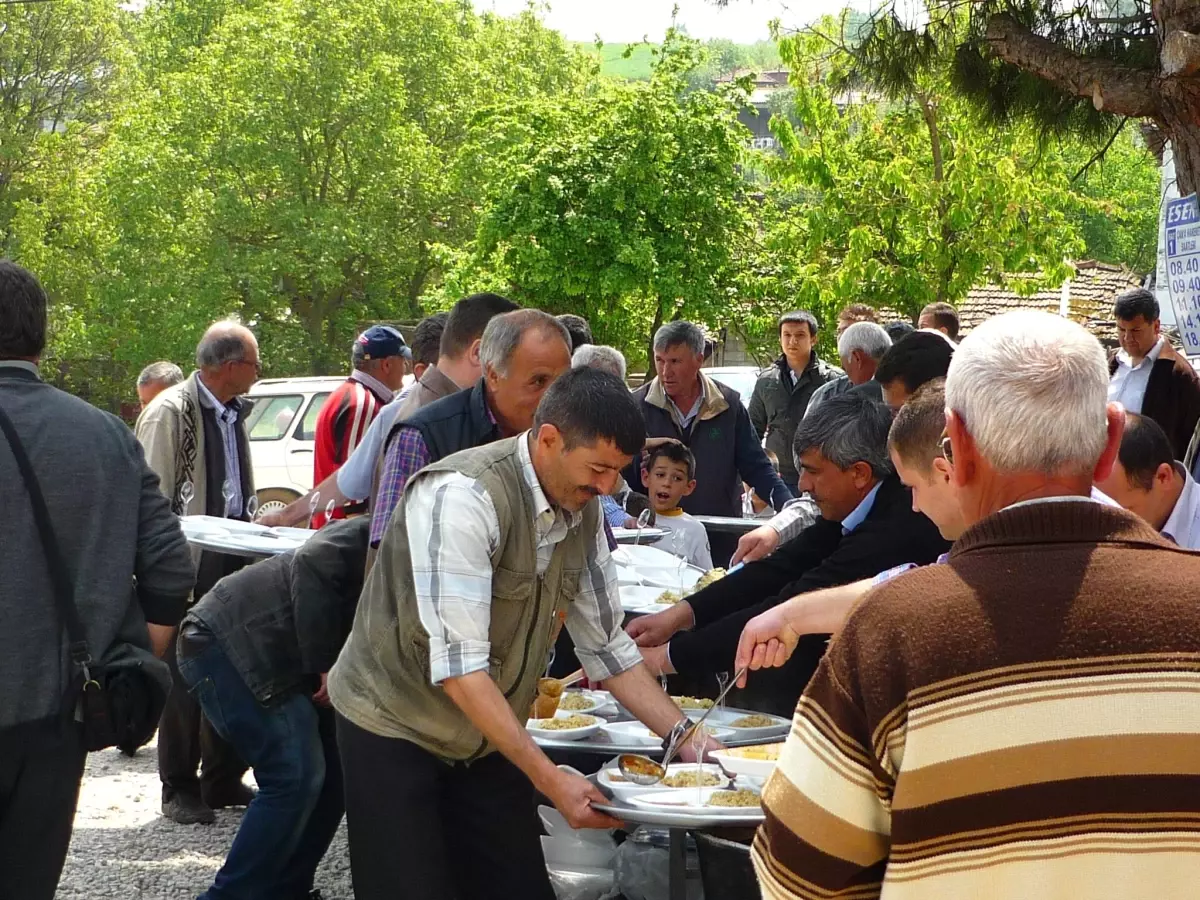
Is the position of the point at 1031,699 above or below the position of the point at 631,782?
above

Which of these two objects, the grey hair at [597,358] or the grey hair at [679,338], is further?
the grey hair at [679,338]

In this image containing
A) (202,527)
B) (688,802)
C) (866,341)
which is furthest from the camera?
(866,341)

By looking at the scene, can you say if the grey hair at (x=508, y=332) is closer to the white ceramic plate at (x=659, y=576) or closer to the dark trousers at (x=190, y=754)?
the white ceramic plate at (x=659, y=576)

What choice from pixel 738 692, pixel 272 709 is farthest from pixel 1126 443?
pixel 272 709

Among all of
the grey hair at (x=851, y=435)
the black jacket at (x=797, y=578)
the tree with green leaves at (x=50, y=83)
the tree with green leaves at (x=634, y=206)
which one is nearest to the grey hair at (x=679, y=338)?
the black jacket at (x=797, y=578)

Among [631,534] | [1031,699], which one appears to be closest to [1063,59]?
[631,534]

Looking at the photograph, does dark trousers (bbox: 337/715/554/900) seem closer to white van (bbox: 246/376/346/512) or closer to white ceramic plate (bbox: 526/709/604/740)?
white ceramic plate (bbox: 526/709/604/740)

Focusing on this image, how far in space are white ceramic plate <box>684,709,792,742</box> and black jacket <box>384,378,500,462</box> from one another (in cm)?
105

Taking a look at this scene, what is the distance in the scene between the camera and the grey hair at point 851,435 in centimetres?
443

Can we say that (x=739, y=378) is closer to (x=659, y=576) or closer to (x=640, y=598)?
(x=659, y=576)

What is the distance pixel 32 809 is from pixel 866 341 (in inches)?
241

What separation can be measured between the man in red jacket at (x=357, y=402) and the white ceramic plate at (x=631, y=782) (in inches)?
163

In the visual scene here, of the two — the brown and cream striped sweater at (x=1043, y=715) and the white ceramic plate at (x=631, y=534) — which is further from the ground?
the brown and cream striped sweater at (x=1043, y=715)

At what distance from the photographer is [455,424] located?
4.53 meters
